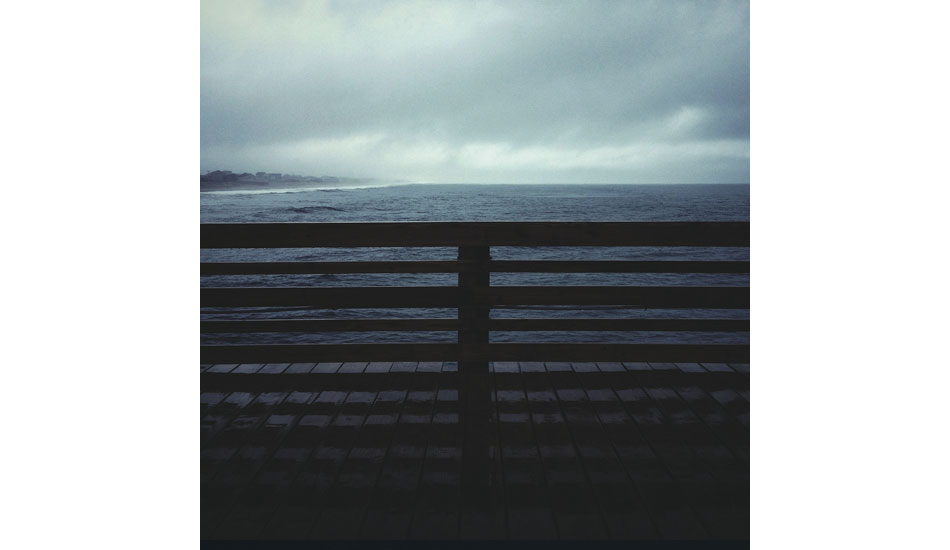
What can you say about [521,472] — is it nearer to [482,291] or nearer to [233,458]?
[482,291]

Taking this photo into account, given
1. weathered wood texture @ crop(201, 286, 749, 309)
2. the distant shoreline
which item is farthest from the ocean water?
weathered wood texture @ crop(201, 286, 749, 309)

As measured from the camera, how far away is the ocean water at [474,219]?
1454 cm

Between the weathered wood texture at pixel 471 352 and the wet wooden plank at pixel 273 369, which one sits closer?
the weathered wood texture at pixel 471 352

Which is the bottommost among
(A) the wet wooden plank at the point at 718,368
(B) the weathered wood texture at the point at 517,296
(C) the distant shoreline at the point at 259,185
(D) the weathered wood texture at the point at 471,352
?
(A) the wet wooden plank at the point at 718,368

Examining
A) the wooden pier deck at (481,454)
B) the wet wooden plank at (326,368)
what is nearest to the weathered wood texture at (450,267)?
the wooden pier deck at (481,454)

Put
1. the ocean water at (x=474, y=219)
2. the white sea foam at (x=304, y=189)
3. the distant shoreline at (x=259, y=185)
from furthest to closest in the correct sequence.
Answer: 1. the white sea foam at (x=304, y=189)
2. the distant shoreline at (x=259, y=185)
3. the ocean water at (x=474, y=219)

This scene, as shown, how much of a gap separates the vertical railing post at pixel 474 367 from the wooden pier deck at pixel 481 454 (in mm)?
15

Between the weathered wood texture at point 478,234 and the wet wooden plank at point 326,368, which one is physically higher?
the weathered wood texture at point 478,234

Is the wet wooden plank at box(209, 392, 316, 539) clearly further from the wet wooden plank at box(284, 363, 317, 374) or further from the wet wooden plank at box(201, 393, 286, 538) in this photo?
the wet wooden plank at box(284, 363, 317, 374)

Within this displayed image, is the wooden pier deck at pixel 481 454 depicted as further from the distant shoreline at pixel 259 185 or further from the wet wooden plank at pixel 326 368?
the distant shoreline at pixel 259 185

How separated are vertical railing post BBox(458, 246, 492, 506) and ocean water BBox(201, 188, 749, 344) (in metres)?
10.8

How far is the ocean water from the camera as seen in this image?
14539 millimetres
